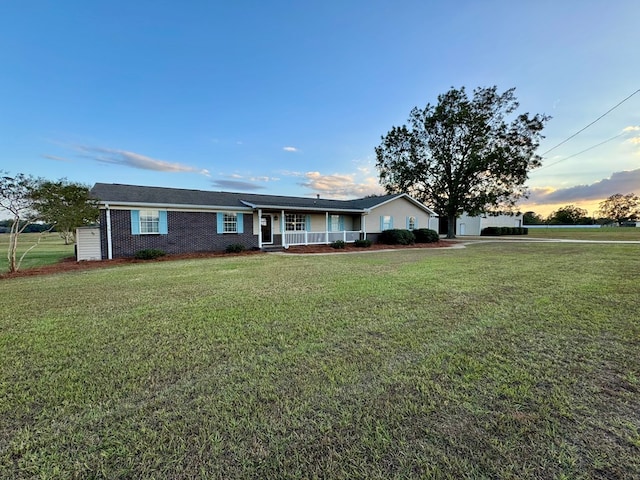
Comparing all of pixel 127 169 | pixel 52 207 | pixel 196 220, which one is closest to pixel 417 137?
pixel 196 220

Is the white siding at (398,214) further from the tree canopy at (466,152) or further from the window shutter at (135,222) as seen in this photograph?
the window shutter at (135,222)

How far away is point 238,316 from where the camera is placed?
4.50 meters

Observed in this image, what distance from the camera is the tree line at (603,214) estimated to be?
82.9 metres

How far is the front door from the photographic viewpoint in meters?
18.0

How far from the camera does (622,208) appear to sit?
289ft

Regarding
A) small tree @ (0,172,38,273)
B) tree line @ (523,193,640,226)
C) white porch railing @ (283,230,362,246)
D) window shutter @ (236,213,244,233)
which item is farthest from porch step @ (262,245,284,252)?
tree line @ (523,193,640,226)

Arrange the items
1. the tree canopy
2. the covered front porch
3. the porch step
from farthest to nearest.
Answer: the tree canopy, the covered front porch, the porch step

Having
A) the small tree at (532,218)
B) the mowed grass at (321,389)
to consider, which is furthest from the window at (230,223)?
the small tree at (532,218)

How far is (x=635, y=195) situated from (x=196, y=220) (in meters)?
128

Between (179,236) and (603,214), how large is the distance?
127m

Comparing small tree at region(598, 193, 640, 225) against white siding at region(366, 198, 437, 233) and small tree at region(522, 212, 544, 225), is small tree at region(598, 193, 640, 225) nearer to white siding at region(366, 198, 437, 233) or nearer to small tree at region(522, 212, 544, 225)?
small tree at region(522, 212, 544, 225)

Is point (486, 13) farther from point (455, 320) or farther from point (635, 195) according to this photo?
point (635, 195)

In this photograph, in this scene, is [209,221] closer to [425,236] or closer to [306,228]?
[306,228]

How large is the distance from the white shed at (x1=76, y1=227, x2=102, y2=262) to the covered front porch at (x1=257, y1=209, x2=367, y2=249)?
765cm
